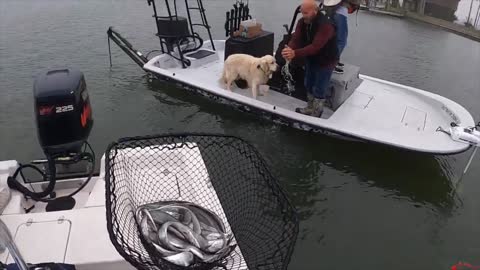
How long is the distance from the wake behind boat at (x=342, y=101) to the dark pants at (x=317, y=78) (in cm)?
34

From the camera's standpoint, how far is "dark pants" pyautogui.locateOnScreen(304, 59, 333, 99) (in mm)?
4859

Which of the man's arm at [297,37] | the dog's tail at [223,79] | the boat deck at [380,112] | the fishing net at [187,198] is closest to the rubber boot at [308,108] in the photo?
the boat deck at [380,112]

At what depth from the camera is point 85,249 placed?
2359mm

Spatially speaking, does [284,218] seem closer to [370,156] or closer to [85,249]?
[85,249]

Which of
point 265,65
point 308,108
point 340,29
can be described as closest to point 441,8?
point 340,29

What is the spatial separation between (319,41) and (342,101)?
1222 mm

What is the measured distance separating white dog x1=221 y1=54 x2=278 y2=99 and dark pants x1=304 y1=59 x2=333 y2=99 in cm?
49

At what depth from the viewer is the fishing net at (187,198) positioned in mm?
1937

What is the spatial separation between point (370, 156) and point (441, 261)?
65.8 inches

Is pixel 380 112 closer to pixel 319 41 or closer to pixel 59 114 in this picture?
pixel 319 41

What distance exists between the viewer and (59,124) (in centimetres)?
296

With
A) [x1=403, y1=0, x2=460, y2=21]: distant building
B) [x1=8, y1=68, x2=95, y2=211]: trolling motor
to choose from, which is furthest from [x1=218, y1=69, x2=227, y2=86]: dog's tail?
[x1=403, y1=0, x2=460, y2=21]: distant building

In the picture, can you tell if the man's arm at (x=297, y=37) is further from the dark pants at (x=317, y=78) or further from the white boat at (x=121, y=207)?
the white boat at (x=121, y=207)

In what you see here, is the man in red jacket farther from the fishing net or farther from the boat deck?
the fishing net
